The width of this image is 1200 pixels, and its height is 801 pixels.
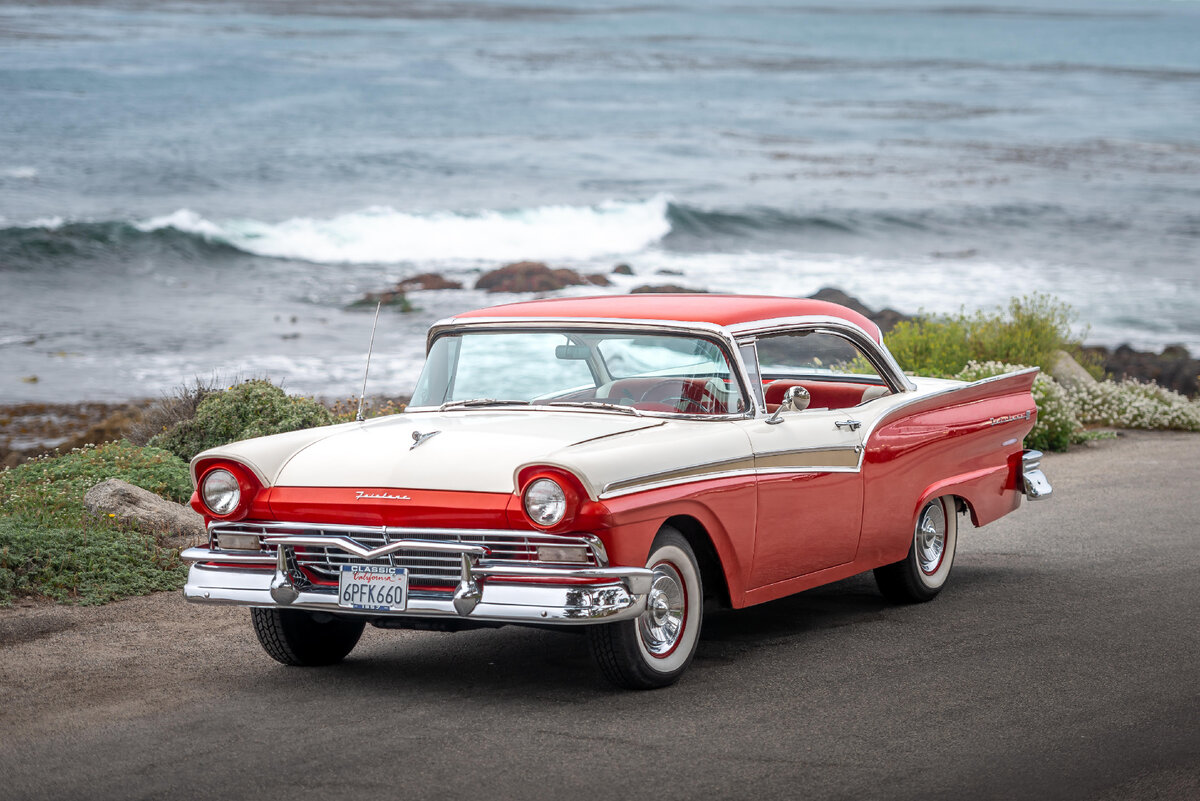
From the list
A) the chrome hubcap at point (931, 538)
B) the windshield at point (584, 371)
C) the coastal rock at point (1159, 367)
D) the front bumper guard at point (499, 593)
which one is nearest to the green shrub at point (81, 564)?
the windshield at point (584, 371)

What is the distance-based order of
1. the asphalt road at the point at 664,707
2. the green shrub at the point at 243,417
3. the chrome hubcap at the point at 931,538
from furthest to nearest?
the green shrub at the point at 243,417 < the chrome hubcap at the point at 931,538 < the asphalt road at the point at 664,707

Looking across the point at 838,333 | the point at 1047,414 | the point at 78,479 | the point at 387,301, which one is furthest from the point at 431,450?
the point at 387,301

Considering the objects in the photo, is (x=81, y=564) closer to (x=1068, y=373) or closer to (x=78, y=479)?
(x=78, y=479)

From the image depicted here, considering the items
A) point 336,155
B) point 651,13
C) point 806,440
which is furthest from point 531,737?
point 651,13

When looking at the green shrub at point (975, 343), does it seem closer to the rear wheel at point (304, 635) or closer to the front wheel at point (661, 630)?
the front wheel at point (661, 630)

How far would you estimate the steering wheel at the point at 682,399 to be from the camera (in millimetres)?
6375

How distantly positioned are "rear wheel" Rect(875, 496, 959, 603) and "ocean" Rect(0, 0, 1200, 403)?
30.9 ft

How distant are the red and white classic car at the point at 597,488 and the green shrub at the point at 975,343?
7889 mm

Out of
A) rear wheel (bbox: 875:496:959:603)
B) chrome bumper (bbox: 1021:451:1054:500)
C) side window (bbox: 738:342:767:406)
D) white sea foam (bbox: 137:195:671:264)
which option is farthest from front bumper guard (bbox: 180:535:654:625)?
white sea foam (bbox: 137:195:671:264)

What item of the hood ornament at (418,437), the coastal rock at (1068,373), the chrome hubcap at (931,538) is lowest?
the chrome hubcap at (931,538)

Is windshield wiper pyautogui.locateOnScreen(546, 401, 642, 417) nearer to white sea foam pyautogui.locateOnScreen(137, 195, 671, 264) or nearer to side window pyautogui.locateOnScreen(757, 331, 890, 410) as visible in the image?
side window pyautogui.locateOnScreen(757, 331, 890, 410)

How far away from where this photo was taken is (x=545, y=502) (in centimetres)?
535

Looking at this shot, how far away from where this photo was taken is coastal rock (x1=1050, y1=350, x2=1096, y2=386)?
16.5 metres

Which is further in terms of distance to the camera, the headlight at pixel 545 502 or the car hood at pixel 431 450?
the car hood at pixel 431 450
